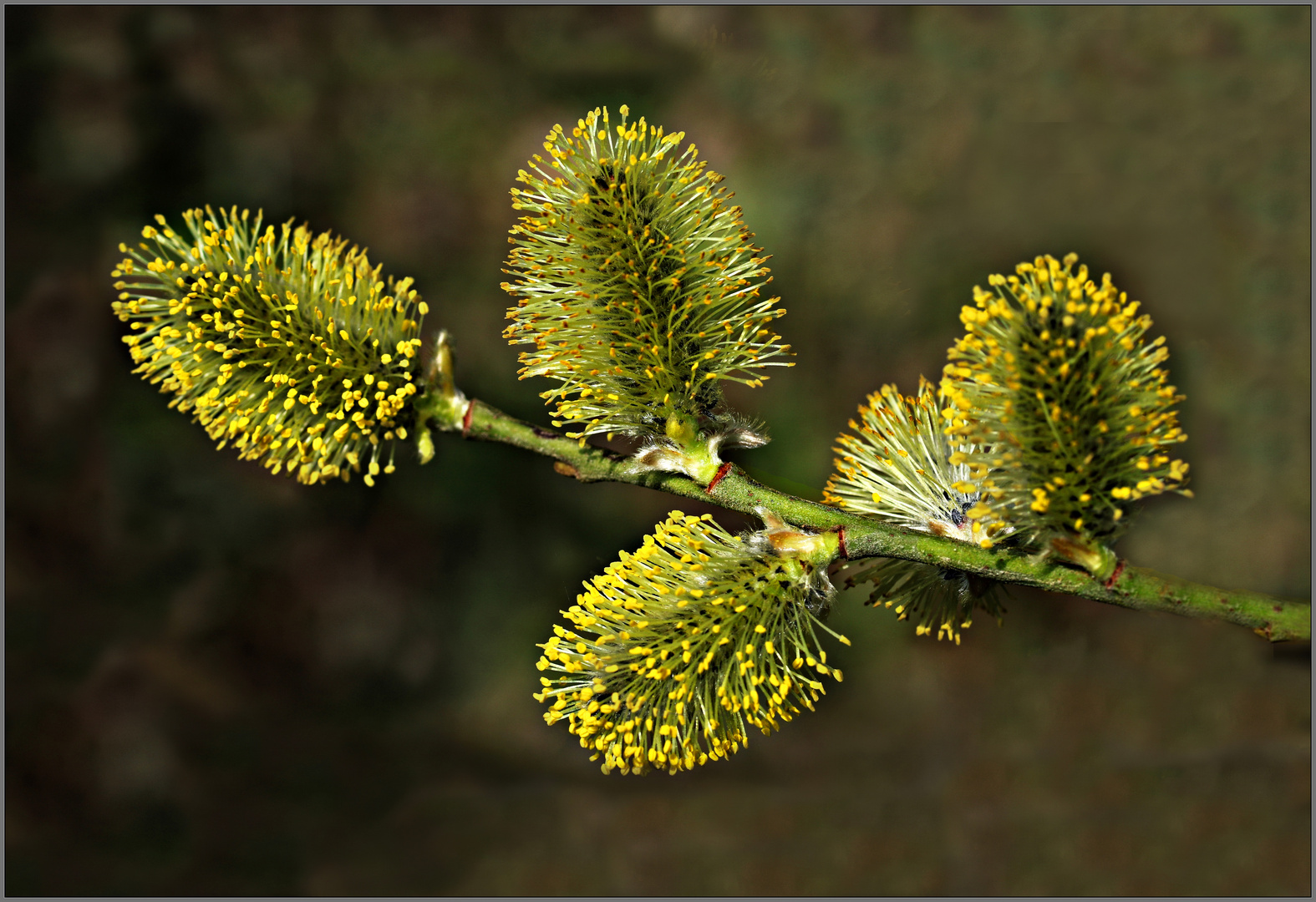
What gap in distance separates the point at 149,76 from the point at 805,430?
5.33 ft

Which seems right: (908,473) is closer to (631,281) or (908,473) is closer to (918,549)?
(918,549)

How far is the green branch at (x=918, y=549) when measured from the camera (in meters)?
0.72

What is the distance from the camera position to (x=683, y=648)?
749 millimetres

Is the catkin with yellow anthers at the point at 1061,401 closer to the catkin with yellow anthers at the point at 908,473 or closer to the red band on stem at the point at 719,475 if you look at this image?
the catkin with yellow anthers at the point at 908,473

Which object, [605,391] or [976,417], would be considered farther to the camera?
[605,391]

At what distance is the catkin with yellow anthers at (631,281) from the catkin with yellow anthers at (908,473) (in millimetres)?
132

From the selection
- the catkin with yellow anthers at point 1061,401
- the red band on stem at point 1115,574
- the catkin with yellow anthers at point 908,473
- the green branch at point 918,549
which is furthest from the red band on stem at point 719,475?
the red band on stem at point 1115,574

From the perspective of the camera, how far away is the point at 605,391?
0.81m

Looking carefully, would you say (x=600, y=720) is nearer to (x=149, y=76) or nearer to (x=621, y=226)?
(x=621, y=226)

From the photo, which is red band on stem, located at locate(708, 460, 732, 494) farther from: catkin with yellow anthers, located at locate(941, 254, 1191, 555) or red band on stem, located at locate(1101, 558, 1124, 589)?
red band on stem, located at locate(1101, 558, 1124, 589)

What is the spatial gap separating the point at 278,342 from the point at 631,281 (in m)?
0.37


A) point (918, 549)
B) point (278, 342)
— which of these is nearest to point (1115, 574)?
point (918, 549)

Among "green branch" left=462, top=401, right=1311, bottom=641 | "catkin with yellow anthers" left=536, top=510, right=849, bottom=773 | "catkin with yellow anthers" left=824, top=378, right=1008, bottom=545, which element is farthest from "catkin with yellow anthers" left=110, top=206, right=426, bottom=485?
"catkin with yellow anthers" left=824, top=378, right=1008, bottom=545

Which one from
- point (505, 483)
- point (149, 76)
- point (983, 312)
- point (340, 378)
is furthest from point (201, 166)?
point (983, 312)
